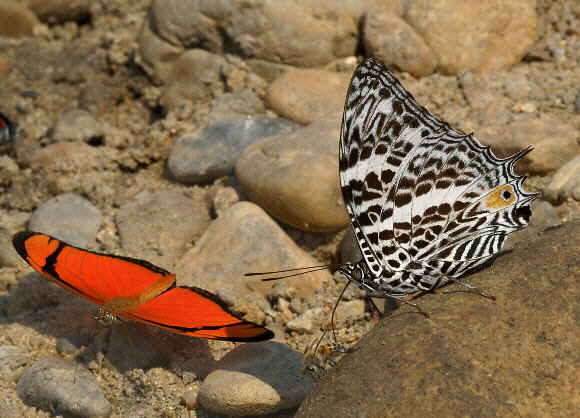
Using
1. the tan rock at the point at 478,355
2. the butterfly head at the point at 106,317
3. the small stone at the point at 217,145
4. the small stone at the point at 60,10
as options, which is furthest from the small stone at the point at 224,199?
the small stone at the point at 60,10

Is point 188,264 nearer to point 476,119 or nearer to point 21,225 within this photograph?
point 21,225

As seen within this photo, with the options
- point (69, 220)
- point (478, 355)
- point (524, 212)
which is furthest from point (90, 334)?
point (524, 212)

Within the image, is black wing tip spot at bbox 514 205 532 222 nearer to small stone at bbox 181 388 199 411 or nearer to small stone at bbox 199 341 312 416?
small stone at bbox 199 341 312 416

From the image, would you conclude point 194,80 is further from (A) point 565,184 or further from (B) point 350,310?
(A) point 565,184

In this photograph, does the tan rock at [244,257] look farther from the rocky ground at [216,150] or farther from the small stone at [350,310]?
the small stone at [350,310]

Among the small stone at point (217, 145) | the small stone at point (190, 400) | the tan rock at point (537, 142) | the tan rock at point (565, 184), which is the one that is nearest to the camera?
the small stone at point (190, 400)

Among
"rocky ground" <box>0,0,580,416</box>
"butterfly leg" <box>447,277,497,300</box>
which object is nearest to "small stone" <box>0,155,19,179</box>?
"rocky ground" <box>0,0,580,416</box>
